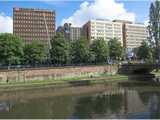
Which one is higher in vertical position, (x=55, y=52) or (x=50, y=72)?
(x=55, y=52)

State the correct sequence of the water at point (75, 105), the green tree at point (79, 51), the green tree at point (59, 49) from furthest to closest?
the green tree at point (79, 51) → the green tree at point (59, 49) → the water at point (75, 105)

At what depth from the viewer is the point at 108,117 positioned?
121 feet

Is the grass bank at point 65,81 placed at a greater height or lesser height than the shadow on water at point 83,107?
greater

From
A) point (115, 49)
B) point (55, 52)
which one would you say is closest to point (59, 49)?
point (55, 52)

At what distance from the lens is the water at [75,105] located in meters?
38.9

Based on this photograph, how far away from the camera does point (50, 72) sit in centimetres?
7969

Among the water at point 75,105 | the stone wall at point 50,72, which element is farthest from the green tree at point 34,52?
the water at point 75,105

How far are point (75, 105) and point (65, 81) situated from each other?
101 feet

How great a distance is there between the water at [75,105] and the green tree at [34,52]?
25961mm

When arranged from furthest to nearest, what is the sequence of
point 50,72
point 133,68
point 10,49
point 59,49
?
1. point 133,68
2. point 59,49
3. point 50,72
4. point 10,49

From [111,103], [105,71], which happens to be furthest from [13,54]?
[111,103]

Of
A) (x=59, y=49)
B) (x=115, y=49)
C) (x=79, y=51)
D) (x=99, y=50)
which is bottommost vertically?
(x=79, y=51)

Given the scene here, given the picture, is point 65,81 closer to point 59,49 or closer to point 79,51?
point 59,49

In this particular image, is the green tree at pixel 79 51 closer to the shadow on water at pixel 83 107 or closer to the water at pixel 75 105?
the water at pixel 75 105
